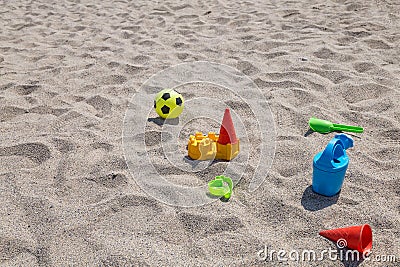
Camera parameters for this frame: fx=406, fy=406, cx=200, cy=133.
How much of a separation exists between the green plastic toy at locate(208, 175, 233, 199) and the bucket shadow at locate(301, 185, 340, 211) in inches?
15.1

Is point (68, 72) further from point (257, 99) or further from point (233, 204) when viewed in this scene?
point (233, 204)

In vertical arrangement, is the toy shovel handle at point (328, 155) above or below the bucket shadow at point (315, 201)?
above

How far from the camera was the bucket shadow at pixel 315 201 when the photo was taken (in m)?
2.04

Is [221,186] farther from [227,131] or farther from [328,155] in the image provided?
[328,155]

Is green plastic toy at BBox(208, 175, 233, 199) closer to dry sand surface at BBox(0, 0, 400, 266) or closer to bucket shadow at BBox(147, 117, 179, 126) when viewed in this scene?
dry sand surface at BBox(0, 0, 400, 266)

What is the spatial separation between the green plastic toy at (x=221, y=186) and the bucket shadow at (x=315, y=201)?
384mm

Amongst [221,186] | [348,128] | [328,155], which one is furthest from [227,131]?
[348,128]

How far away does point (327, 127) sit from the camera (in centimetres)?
266
